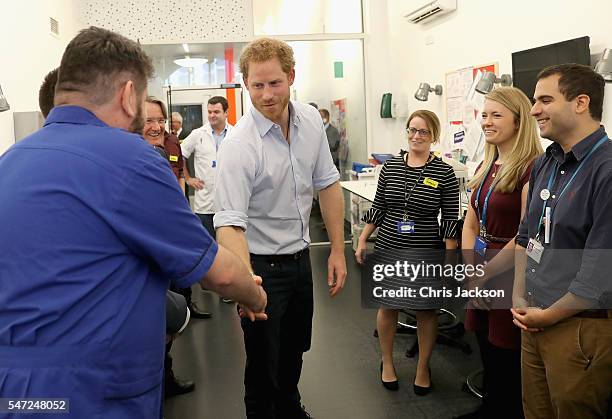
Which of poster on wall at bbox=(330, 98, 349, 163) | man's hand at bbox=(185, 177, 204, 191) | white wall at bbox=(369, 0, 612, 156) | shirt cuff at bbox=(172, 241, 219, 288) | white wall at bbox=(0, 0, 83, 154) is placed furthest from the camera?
poster on wall at bbox=(330, 98, 349, 163)

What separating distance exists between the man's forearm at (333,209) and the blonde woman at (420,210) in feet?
2.12

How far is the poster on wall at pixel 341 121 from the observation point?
7164 mm

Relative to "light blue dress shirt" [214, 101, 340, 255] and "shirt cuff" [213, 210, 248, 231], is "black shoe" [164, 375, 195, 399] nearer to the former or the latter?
"light blue dress shirt" [214, 101, 340, 255]

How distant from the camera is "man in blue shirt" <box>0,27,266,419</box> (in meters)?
1.08

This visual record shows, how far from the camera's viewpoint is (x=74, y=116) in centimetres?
117

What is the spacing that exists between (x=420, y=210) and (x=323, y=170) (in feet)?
2.62

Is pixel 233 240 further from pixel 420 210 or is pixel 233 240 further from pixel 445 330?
pixel 445 330

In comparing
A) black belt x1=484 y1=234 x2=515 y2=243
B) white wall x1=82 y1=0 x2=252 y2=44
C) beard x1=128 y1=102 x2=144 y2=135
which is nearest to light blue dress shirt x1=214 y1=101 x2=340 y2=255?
beard x1=128 y1=102 x2=144 y2=135

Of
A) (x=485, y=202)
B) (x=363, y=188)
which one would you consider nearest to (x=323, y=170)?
(x=485, y=202)

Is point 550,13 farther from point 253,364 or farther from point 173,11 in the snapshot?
point 173,11

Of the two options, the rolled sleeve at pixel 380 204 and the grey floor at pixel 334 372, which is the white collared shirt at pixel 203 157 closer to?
the grey floor at pixel 334 372

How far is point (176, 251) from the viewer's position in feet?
3.88

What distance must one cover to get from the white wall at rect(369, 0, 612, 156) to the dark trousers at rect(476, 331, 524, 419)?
173 cm

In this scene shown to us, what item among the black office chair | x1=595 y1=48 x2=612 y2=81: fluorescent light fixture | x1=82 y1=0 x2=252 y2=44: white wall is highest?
x1=82 y1=0 x2=252 y2=44: white wall
